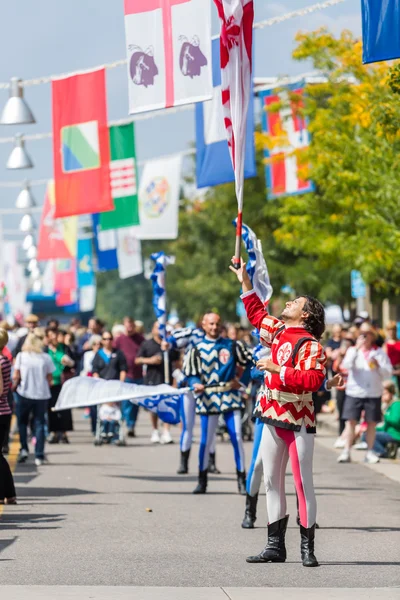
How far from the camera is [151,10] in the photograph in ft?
51.0

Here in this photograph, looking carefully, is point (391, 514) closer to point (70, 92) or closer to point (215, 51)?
point (215, 51)

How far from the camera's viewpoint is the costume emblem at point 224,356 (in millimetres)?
14359

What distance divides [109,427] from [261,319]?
41.1ft

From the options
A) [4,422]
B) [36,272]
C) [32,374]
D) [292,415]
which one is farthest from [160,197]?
[36,272]

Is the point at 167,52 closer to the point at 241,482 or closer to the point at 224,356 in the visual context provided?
the point at 224,356

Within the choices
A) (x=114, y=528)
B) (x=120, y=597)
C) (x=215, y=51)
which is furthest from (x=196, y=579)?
(x=215, y=51)

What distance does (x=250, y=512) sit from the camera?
37.8 feet

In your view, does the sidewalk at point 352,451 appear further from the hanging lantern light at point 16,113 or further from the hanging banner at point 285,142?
the hanging lantern light at point 16,113

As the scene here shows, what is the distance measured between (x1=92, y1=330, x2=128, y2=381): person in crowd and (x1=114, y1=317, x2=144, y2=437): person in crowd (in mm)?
746

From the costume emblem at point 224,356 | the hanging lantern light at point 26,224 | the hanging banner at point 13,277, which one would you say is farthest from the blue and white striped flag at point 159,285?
the hanging banner at point 13,277

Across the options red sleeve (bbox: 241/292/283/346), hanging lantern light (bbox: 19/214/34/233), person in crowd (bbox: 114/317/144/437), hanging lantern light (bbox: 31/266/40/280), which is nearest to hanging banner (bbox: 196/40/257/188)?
person in crowd (bbox: 114/317/144/437)

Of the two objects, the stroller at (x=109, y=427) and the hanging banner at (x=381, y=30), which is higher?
the hanging banner at (x=381, y=30)

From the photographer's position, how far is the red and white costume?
921 cm

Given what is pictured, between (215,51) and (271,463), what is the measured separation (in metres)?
9.01
